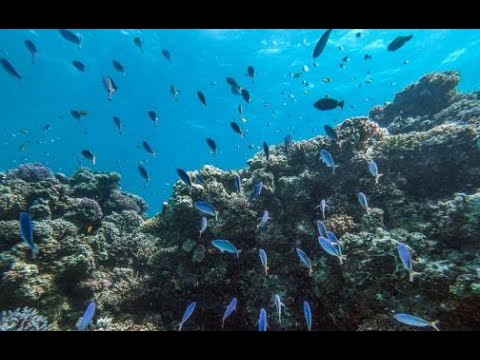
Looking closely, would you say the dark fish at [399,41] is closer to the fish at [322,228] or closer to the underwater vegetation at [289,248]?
the underwater vegetation at [289,248]

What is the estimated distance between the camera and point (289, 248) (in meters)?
6.68

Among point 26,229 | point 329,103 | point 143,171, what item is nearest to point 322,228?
point 329,103

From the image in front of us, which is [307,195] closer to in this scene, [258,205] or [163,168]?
[258,205]

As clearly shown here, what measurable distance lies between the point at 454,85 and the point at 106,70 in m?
38.5

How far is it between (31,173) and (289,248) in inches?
443

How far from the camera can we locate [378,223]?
6156mm

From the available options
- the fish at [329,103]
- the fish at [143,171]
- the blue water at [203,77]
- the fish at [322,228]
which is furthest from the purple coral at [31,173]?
the fish at [322,228]

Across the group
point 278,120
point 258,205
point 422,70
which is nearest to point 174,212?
point 258,205

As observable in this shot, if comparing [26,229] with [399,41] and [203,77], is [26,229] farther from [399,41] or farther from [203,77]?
[203,77]

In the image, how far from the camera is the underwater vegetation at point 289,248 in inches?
192

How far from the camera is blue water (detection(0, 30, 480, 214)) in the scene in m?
28.1

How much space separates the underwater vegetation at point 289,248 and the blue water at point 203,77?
4.64 metres

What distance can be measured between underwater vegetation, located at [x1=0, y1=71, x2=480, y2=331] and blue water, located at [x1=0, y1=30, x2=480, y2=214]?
4.64 m

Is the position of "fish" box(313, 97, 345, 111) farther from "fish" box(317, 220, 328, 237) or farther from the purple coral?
the purple coral
